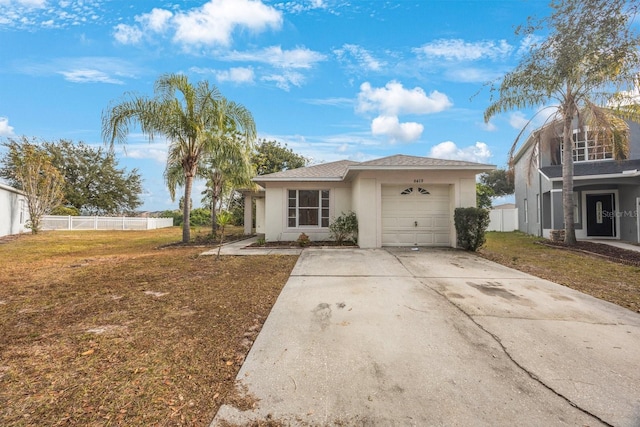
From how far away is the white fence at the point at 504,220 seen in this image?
69.2 feet

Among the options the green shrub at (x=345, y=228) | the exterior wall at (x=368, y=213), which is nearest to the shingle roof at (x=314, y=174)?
the exterior wall at (x=368, y=213)

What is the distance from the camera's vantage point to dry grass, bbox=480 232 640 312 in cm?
518

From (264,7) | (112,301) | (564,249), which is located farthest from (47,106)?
(564,249)

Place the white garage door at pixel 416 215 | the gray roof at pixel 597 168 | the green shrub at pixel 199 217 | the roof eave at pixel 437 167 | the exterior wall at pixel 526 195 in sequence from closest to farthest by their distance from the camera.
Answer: the roof eave at pixel 437 167, the white garage door at pixel 416 215, the gray roof at pixel 597 168, the exterior wall at pixel 526 195, the green shrub at pixel 199 217

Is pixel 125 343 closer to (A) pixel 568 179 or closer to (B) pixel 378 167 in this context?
(B) pixel 378 167

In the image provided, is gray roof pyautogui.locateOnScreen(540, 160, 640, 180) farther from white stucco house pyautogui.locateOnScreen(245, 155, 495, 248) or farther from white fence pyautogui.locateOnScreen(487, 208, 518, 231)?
white stucco house pyautogui.locateOnScreen(245, 155, 495, 248)

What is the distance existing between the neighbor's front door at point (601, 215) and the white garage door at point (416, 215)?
9199 millimetres

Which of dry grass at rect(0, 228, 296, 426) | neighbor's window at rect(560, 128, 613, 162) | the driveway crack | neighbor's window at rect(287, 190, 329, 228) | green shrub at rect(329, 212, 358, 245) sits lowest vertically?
the driveway crack

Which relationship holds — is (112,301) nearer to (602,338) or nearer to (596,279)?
(602,338)

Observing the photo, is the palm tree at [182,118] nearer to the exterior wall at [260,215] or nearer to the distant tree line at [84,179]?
the exterior wall at [260,215]

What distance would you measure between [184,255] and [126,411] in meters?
Answer: 7.92

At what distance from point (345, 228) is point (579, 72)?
8270mm

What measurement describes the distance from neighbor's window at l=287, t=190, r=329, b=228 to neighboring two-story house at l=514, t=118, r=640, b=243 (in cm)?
939

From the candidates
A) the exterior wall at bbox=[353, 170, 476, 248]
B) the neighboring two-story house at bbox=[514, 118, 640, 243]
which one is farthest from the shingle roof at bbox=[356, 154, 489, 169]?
the neighboring two-story house at bbox=[514, 118, 640, 243]
